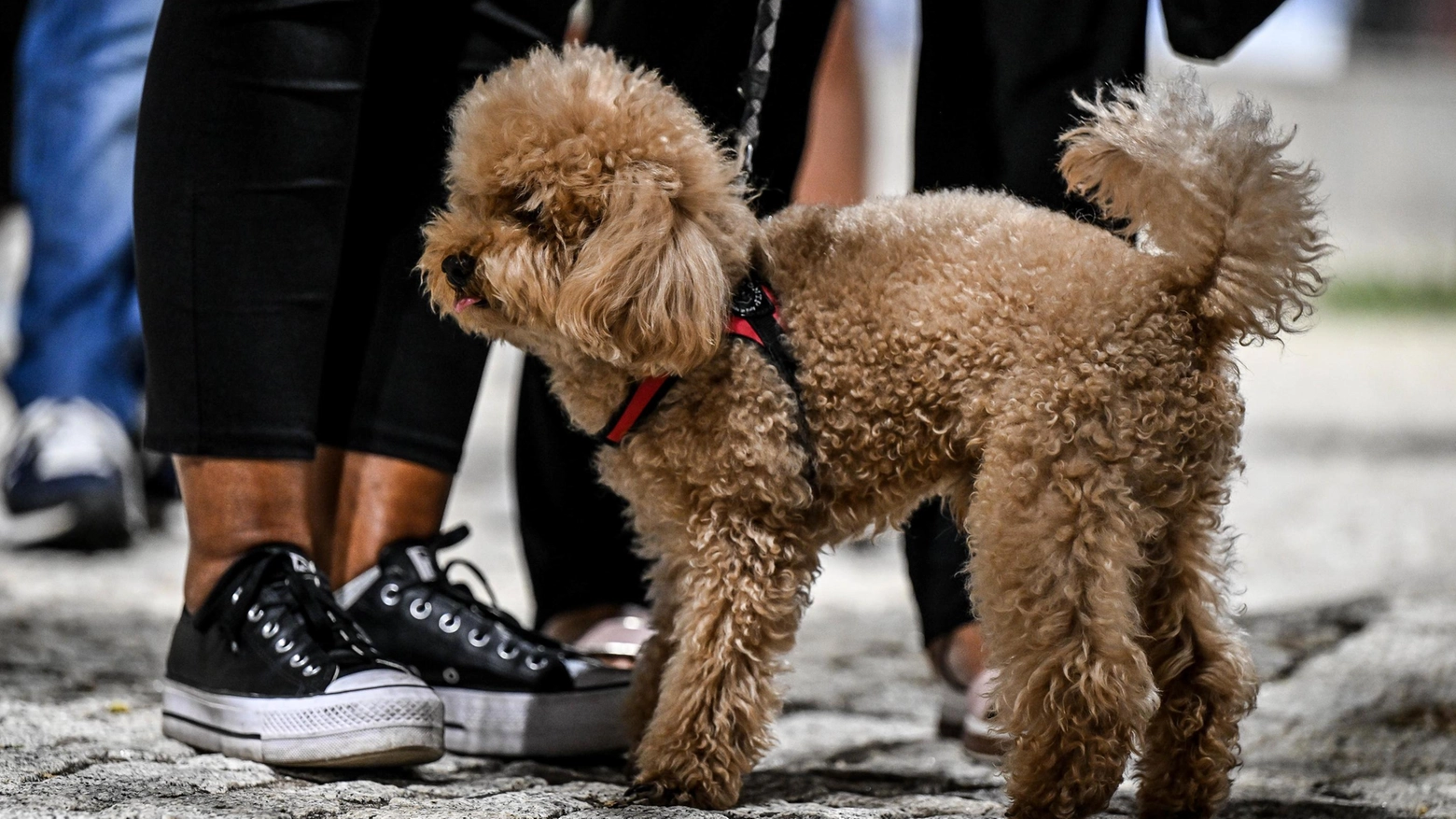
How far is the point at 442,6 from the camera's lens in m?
2.31

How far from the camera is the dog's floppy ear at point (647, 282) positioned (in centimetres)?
176

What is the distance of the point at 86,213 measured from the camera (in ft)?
13.3

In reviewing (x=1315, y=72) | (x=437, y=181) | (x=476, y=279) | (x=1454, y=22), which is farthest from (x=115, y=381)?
(x=1454, y=22)

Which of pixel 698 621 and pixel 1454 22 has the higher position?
pixel 1454 22

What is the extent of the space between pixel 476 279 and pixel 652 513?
0.39 m

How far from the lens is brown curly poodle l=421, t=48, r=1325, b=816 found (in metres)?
1.74

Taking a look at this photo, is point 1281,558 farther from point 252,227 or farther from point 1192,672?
point 252,227

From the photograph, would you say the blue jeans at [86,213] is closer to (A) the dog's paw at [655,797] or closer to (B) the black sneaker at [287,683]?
(B) the black sneaker at [287,683]

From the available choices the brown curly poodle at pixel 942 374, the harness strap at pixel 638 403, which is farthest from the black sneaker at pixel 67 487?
the harness strap at pixel 638 403

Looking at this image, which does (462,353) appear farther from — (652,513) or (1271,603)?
(1271,603)

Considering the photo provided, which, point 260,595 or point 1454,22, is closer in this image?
point 260,595

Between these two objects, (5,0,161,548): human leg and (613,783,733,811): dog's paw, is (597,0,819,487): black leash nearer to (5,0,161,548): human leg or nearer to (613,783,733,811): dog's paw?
(613,783,733,811): dog's paw

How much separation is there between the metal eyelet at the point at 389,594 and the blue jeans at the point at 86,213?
2143mm

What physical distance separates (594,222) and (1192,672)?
970 millimetres
